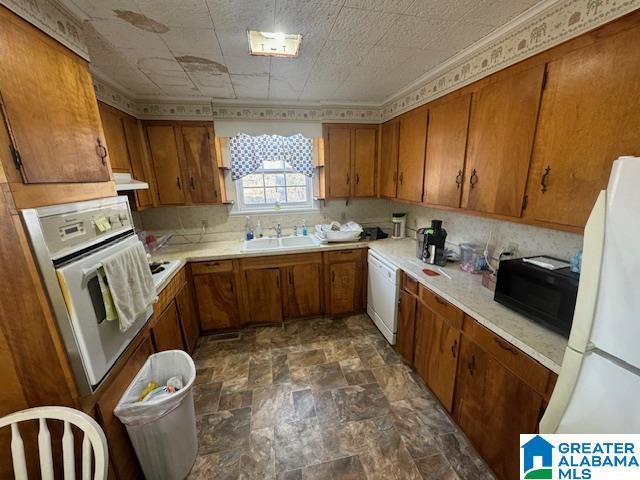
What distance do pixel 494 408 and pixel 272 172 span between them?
293 cm

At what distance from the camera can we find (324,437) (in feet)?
5.38

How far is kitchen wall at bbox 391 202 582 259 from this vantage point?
5.02 feet

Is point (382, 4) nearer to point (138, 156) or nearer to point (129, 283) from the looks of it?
point (129, 283)

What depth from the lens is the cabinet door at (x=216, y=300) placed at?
2592mm

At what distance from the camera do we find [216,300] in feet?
8.69

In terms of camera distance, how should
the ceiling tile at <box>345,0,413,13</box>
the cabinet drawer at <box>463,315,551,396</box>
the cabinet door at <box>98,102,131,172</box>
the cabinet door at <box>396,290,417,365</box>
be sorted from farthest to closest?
1. the cabinet door at <box>396,290,417,365</box>
2. the cabinet door at <box>98,102,131,172</box>
3. the ceiling tile at <box>345,0,413,13</box>
4. the cabinet drawer at <box>463,315,551,396</box>

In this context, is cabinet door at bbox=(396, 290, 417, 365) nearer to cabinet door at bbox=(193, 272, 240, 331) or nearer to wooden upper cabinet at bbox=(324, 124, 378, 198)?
wooden upper cabinet at bbox=(324, 124, 378, 198)

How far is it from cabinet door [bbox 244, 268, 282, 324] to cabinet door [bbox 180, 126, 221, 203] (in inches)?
38.4

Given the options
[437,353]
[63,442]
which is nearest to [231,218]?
[63,442]

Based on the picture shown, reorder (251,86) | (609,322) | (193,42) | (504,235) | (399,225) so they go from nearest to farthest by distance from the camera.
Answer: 1. (609,322)
2. (193,42)
3. (504,235)
4. (251,86)
5. (399,225)

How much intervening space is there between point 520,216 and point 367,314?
6.47 feet

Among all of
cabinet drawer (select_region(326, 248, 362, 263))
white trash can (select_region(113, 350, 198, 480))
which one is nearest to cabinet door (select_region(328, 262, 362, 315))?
cabinet drawer (select_region(326, 248, 362, 263))

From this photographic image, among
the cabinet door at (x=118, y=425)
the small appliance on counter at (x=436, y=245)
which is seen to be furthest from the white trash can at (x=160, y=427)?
the small appliance on counter at (x=436, y=245)

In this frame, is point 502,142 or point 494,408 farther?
point 502,142
